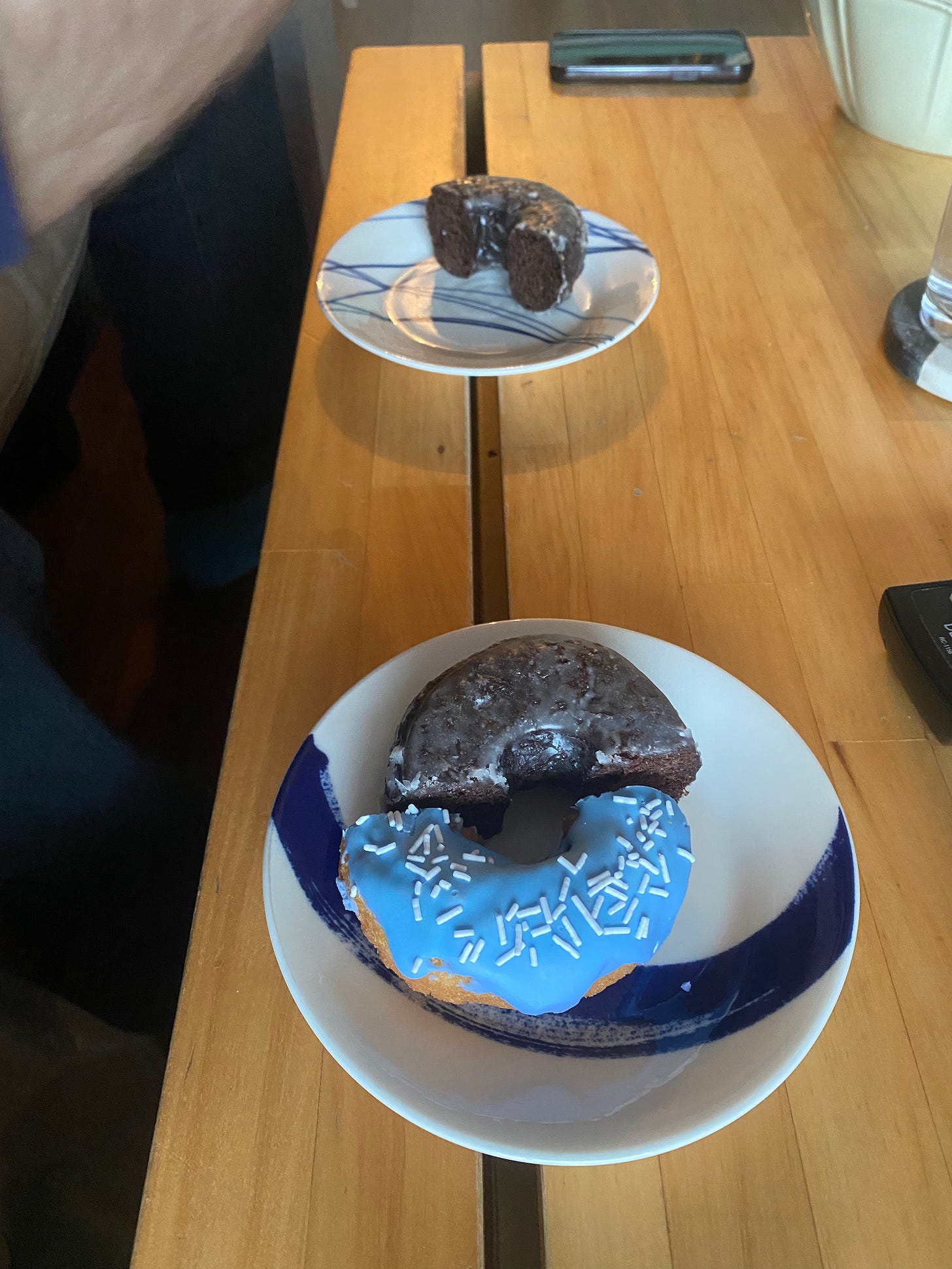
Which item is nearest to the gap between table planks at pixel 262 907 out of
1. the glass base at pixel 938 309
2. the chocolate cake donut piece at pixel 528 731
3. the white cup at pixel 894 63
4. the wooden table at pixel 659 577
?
the wooden table at pixel 659 577

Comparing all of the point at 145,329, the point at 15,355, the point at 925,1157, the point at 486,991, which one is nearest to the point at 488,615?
the point at 486,991

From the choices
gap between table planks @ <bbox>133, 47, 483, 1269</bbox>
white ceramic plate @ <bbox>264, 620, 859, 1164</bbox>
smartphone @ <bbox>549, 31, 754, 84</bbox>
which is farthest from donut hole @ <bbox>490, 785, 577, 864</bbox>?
smartphone @ <bbox>549, 31, 754, 84</bbox>

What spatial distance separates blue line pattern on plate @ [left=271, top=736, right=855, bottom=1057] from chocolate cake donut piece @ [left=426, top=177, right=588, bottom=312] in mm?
564

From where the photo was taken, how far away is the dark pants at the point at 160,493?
2.31 feet

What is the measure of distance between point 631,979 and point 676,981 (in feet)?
0.07

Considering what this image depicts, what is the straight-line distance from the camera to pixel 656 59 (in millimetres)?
1140

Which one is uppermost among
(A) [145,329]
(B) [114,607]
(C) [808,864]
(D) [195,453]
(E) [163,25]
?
(E) [163,25]

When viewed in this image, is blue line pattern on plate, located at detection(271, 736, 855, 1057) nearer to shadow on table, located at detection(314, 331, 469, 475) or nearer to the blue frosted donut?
the blue frosted donut

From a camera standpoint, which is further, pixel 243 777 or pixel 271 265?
pixel 271 265

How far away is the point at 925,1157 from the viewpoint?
0.39 meters

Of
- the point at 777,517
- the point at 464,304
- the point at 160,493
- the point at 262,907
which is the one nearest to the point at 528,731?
the point at 262,907

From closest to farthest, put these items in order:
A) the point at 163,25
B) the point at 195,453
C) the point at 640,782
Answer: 1. the point at 163,25
2. the point at 640,782
3. the point at 195,453

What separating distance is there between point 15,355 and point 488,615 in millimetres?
642

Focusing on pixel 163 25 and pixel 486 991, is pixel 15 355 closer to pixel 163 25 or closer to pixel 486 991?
pixel 163 25
